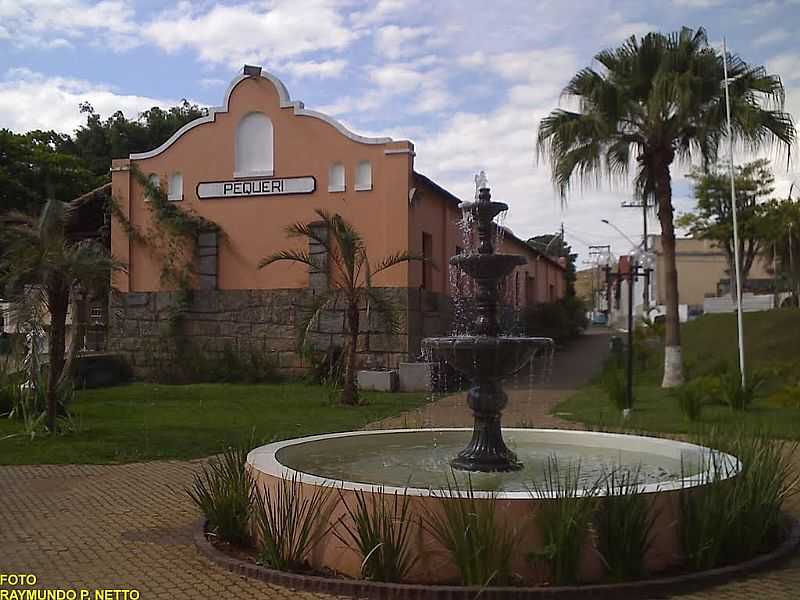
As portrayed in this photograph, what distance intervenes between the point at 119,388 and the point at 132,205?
4974 mm

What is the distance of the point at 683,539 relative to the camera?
584 centimetres

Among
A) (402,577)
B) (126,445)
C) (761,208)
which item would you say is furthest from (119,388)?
(761,208)

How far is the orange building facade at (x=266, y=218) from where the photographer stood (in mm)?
20734

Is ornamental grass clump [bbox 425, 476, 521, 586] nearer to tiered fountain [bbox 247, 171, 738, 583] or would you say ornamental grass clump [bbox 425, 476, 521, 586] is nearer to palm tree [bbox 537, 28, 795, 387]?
tiered fountain [bbox 247, 171, 738, 583]

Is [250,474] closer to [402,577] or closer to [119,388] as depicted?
[402,577]

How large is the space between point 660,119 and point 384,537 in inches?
569

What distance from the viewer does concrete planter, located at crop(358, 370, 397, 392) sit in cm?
1997

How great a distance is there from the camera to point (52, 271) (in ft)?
39.6

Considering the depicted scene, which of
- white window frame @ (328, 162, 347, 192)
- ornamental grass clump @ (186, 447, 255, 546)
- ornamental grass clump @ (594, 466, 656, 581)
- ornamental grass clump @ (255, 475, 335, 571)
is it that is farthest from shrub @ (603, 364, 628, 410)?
ornamental grass clump @ (255, 475, 335, 571)

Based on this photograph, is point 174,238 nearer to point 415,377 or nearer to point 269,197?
point 269,197

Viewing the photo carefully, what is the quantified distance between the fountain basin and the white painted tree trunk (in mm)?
10092

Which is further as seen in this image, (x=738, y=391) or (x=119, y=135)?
(x=119, y=135)

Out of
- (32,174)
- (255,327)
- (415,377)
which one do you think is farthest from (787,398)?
(32,174)

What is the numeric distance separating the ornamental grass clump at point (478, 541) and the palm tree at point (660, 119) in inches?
541
